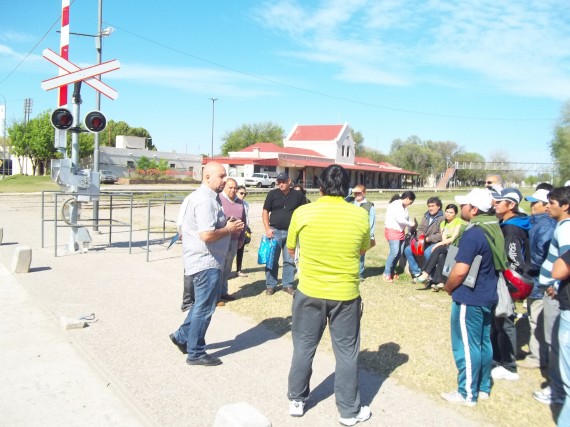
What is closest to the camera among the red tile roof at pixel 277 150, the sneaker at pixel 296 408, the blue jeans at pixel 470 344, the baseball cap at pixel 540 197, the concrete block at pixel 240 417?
the concrete block at pixel 240 417

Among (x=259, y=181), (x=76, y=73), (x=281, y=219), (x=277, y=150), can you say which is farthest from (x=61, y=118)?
(x=277, y=150)

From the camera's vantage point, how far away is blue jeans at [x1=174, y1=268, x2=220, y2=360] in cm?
481

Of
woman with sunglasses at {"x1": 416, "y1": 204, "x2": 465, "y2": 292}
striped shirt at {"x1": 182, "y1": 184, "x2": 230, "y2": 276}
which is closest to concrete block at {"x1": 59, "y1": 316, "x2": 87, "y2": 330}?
striped shirt at {"x1": 182, "y1": 184, "x2": 230, "y2": 276}

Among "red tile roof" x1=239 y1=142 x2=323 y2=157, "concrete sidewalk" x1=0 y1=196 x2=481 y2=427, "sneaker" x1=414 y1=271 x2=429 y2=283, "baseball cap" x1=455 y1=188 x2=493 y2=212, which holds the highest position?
"red tile roof" x1=239 y1=142 x2=323 y2=157

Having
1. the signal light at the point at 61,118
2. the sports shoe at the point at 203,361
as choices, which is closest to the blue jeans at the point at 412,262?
the sports shoe at the point at 203,361

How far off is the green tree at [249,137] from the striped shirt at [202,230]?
89.4 metres

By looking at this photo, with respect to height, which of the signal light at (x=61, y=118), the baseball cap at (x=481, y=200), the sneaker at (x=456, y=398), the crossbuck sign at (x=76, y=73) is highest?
the crossbuck sign at (x=76, y=73)

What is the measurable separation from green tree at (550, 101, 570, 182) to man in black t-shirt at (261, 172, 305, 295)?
41.7 meters

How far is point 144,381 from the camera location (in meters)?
4.52

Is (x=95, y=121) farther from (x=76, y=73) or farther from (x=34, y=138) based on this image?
(x=34, y=138)

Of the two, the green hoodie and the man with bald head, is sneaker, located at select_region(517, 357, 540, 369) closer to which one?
the green hoodie

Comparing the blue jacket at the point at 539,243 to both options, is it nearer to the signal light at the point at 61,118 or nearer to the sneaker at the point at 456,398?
the sneaker at the point at 456,398

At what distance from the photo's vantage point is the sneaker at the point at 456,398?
4.26 meters

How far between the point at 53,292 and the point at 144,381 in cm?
378
